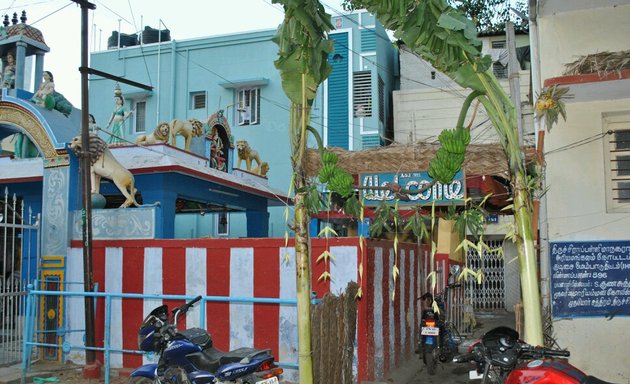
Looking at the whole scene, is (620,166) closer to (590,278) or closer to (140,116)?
(590,278)

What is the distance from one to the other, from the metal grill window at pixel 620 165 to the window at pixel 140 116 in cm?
1540

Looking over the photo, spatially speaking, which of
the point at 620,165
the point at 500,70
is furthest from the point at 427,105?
the point at 620,165

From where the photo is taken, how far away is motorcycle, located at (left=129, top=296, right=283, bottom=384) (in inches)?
217

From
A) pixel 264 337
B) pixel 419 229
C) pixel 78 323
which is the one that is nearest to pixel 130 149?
pixel 78 323

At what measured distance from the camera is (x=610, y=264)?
7.38 metres

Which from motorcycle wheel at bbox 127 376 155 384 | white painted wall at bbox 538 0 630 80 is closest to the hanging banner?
white painted wall at bbox 538 0 630 80

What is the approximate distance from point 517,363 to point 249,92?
1547 cm

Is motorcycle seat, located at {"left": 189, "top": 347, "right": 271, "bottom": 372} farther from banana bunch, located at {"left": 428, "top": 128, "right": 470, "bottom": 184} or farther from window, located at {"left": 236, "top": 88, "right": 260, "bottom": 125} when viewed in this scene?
window, located at {"left": 236, "top": 88, "right": 260, "bottom": 125}

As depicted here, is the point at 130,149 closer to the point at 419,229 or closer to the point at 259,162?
the point at 259,162

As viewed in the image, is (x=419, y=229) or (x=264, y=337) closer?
(x=419, y=229)

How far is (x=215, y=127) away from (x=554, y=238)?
910 cm

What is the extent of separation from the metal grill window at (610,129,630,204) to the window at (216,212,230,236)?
13224 mm

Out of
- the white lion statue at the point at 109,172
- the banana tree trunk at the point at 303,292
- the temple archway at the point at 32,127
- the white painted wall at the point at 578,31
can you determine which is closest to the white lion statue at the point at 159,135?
the white lion statue at the point at 109,172

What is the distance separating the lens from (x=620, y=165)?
746 centimetres
